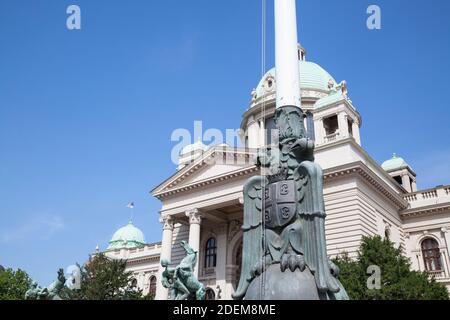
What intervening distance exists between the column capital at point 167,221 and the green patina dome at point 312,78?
17.9 metres

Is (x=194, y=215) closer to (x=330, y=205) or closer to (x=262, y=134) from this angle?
(x=330, y=205)

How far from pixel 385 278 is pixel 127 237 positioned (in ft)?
174

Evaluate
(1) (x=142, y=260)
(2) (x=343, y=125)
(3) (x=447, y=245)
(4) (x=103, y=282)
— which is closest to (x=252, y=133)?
(2) (x=343, y=125)

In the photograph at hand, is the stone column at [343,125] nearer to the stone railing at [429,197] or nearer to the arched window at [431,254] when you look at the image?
the stone railing at [429,197]

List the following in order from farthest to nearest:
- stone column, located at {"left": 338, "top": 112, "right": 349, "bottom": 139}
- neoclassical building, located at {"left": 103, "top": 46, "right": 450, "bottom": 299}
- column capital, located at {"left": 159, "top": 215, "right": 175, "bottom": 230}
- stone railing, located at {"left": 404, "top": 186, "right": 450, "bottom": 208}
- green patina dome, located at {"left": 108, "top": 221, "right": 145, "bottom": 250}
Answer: green patina dome, located at {"left": 108, "top": 221, "right": 145, "bottom": 250}
column capital, located at {"left": 159, "top": 215, "right": 175, "bottom": 230}
stone railing, located at {"left": 404, "top": 186, "right": 450, "bottom": 208}
stone column, located at {"left": 338, "top": 112, "right": 349, "bottom": 139}
neoclassical building, located at {"left": 103, "top": 46, "right": 450, "bottom": 299}

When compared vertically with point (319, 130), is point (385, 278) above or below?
below

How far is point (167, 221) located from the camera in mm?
39125

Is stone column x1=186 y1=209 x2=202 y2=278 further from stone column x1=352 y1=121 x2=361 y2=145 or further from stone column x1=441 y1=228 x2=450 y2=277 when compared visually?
stone column x1=441 y1=228 x2=450 y2=277

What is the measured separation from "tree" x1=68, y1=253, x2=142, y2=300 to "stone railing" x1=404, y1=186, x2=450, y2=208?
23548 millimetres

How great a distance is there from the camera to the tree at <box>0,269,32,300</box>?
41469 mm

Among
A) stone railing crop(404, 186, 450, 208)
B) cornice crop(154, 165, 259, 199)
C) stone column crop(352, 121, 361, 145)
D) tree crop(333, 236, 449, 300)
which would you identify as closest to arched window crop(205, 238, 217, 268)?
cornice crop(154, 165, 259, 199)

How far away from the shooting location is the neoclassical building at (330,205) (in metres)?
30.8
